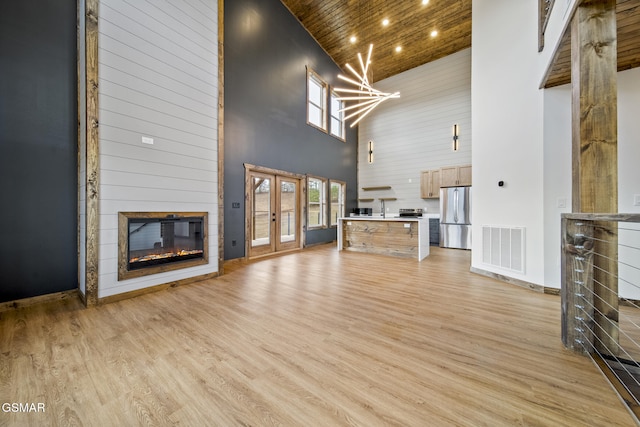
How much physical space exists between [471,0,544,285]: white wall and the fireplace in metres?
4.53

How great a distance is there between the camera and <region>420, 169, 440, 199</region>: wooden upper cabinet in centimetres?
703

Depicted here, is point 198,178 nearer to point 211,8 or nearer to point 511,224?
point 211,8

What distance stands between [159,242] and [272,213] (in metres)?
2.68

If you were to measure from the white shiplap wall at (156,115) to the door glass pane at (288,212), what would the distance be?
7.36ft

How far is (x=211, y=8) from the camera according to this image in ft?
12.5

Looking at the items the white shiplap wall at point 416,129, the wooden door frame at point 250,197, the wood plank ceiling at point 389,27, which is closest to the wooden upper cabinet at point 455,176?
the white shiplap wall at point 416,129

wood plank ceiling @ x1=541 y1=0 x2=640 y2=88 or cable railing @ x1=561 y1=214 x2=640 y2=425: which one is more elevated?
wood plank ceiling @ x1=541 y1=0 x2=640 y2=88

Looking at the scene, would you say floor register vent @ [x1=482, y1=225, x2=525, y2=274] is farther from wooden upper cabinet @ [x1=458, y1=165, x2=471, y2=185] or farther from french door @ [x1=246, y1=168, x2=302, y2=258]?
french door @ [x1=246, y1=168, x2=302, y2=258]

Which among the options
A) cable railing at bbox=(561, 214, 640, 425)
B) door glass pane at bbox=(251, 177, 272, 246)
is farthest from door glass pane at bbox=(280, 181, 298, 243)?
cable railing at bbox=(561, 214, 640, 425)

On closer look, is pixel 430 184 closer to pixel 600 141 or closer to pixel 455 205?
pixel 455 205

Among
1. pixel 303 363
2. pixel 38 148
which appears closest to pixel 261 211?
pixel 38 148

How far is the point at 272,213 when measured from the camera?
5.67 meters

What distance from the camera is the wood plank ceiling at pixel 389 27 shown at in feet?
18.7

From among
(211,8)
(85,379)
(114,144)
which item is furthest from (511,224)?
(211,8)
